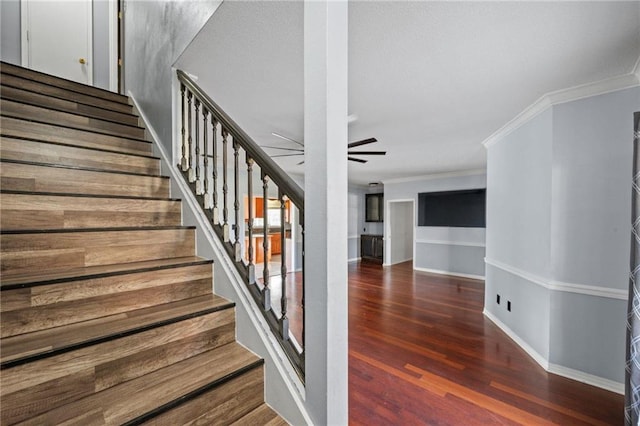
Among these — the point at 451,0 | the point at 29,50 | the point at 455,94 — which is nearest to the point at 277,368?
the point at 451,0

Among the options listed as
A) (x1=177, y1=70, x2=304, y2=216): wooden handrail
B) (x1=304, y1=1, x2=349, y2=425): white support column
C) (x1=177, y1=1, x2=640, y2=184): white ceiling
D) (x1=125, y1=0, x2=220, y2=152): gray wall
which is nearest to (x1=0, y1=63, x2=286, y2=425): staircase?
(x1=304, y1=1, x2=349, y2=425): white support column

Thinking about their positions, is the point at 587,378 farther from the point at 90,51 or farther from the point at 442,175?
the point at 90,51

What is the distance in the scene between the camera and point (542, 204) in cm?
256

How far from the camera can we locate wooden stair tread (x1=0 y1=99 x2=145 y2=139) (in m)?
2.01

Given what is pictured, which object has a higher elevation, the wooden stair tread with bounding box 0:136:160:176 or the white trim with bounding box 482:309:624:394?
the wooden stair tread with bounding box 0:136:160:176

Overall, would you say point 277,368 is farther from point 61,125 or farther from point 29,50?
point 29,50

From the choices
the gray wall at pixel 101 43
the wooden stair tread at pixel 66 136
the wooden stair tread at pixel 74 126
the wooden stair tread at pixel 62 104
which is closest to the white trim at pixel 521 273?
the wooden stair tread at pixel 66 136

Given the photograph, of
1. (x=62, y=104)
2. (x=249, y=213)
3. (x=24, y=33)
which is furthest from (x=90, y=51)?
(x=249, y=213)

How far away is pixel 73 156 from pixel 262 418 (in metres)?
2.08

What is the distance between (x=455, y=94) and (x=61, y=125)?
10.5 ft

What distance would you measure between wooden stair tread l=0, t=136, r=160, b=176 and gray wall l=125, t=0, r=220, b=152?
0.25 m

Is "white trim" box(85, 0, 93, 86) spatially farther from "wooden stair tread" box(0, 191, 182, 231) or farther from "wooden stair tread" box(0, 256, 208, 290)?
"wooden stair tread" box(0, 256, 208, 290)

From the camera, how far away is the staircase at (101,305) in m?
0.96

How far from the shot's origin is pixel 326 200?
96cm
